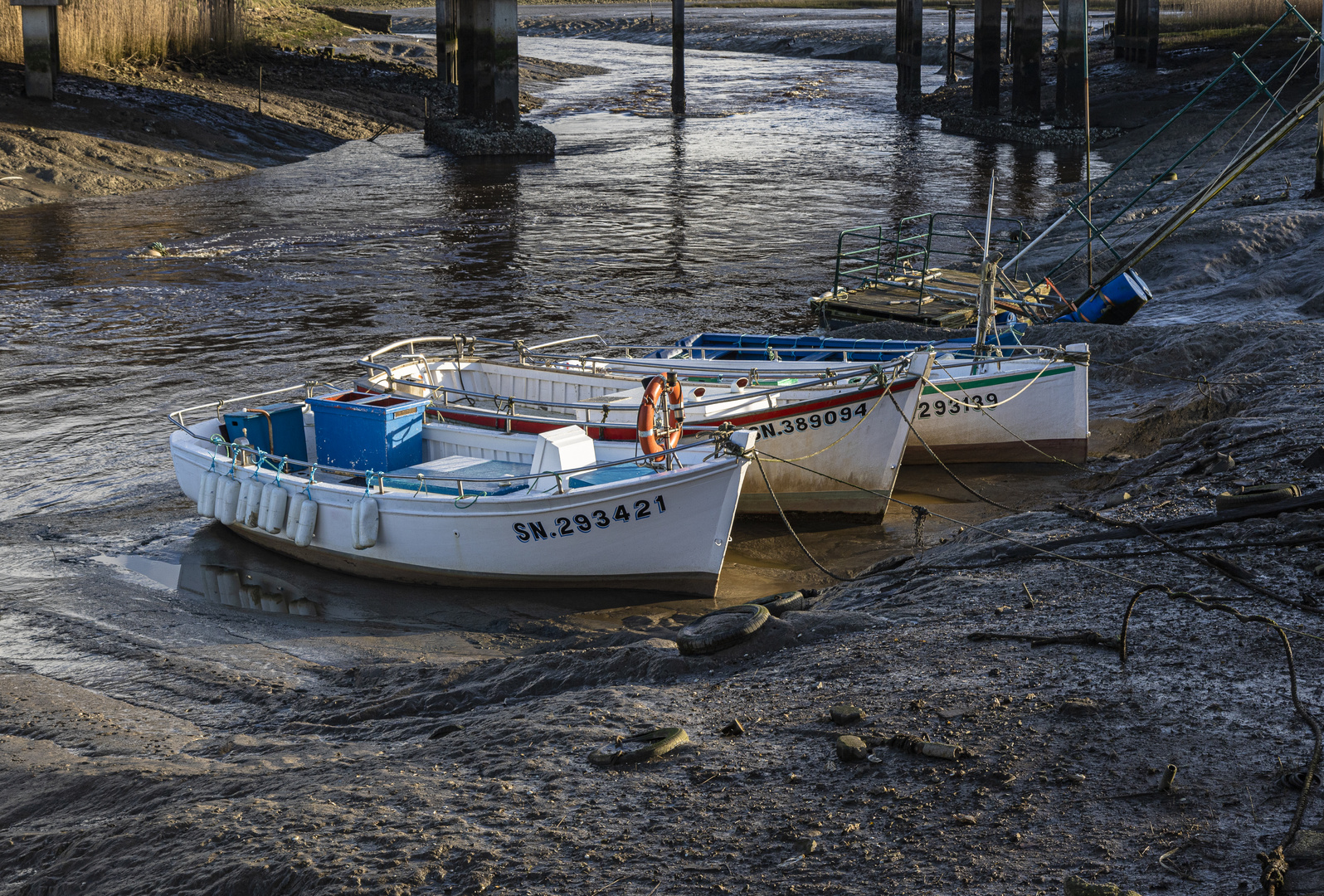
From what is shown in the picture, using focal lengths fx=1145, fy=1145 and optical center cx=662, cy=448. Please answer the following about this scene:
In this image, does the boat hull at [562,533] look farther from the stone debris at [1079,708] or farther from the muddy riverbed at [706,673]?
the stone debris at [1079,708]

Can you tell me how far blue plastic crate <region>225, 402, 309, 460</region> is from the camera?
38.4 feet

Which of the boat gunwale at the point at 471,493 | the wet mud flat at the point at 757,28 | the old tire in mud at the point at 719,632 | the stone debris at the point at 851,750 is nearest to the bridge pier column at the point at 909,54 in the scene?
the wet mud flat at the point at 757,28

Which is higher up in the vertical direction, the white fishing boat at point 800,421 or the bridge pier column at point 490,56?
the bridge pier column at point 490,56

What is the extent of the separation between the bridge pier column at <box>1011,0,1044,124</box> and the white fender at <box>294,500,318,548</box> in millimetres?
34140

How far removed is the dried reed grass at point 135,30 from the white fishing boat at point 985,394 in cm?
2798

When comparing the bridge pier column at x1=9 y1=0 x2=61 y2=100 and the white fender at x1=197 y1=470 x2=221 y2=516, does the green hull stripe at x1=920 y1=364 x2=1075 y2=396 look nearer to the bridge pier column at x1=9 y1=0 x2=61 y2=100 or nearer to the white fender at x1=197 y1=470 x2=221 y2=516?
the white fender at x1=197 y1=470 x2=221 y2=516

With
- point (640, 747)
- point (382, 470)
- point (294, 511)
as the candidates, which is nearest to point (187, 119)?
point (382, 470)

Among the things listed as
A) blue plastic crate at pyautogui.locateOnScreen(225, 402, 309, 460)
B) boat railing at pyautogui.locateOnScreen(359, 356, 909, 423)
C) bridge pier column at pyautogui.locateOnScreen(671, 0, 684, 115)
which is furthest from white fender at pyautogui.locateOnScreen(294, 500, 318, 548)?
bridge pier column at pyautogui.locateOnScreen(671, 0, 684, 115)

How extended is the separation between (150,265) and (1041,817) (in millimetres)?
22595

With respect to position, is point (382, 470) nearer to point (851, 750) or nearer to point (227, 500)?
point (227, 500)

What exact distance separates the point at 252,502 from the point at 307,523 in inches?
29.8

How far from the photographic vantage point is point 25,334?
18625 mm

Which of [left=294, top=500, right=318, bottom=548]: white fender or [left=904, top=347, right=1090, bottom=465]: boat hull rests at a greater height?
[left=904, top=347, right=1090, bottom=465]: boat hull

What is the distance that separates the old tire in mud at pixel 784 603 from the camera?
841 cm
